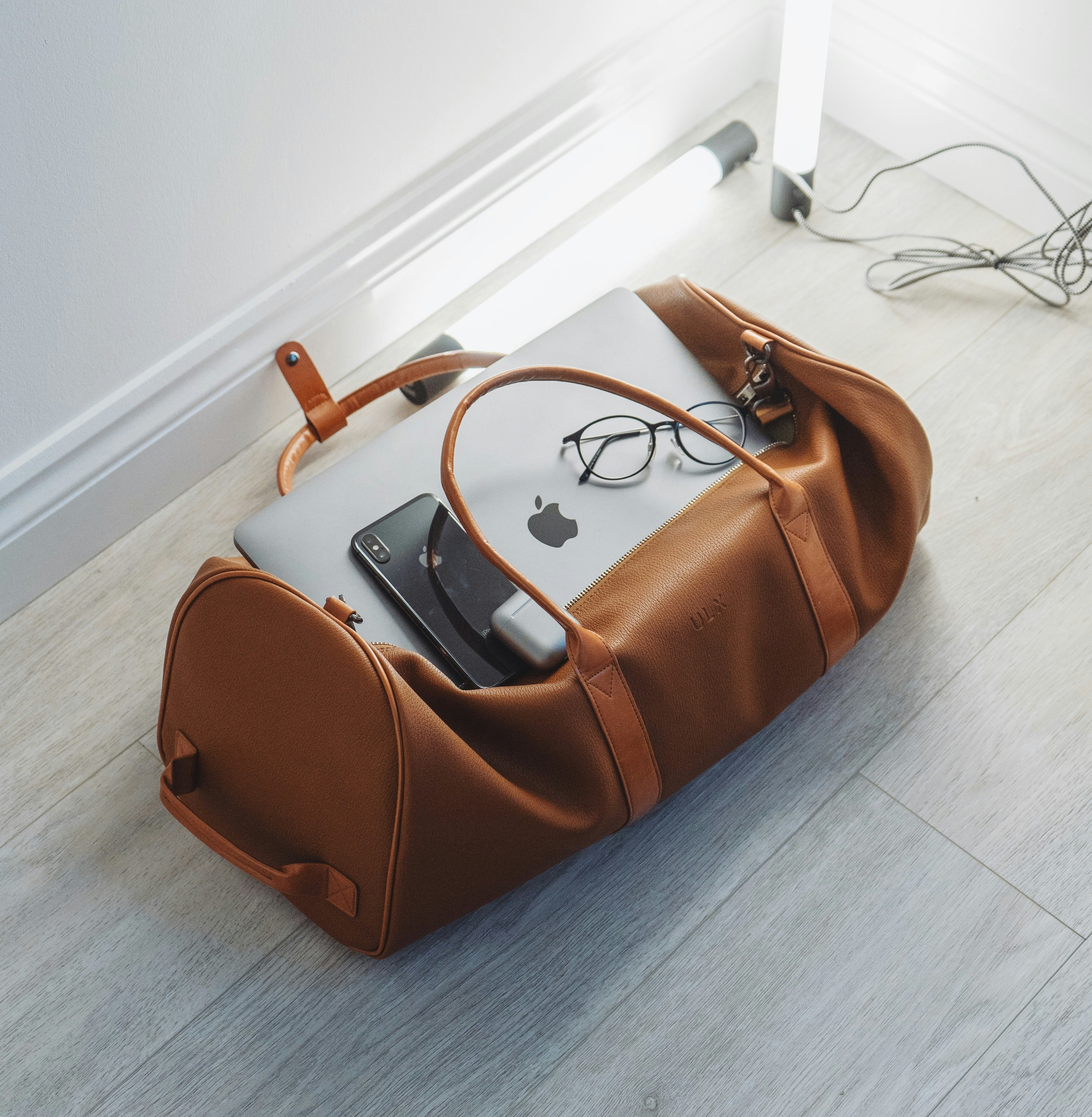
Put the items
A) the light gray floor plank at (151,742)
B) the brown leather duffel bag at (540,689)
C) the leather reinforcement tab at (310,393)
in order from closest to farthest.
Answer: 1. the brown leather duffel bag at (540,689)
2. the light gray floor plank at (151,742)
3. the leather reinforcement tab at (310,393)

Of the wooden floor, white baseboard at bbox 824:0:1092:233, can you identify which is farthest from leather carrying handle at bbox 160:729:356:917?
white baseboard at bbox 824:0:1092:233

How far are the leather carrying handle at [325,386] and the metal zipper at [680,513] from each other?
265mm

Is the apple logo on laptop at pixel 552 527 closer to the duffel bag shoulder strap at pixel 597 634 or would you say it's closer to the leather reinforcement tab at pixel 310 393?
the duffel bag shoulder strap at pixel 597 634

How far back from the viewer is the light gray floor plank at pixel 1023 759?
2.71ft

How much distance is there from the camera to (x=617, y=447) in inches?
33.4

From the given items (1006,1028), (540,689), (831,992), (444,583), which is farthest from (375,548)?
(1006,1028)

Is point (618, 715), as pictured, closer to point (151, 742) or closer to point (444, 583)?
point (444, 583)

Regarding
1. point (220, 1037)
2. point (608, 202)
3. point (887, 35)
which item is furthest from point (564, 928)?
point (887, 35)

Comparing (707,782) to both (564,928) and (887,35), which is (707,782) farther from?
(887,35)

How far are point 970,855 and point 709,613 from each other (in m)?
0.30

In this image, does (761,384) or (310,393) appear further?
(310,393)

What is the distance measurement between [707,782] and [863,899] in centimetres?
15

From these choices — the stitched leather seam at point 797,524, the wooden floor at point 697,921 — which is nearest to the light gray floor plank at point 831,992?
the wooden floor at point 697,921

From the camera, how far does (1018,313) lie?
1119 mm
